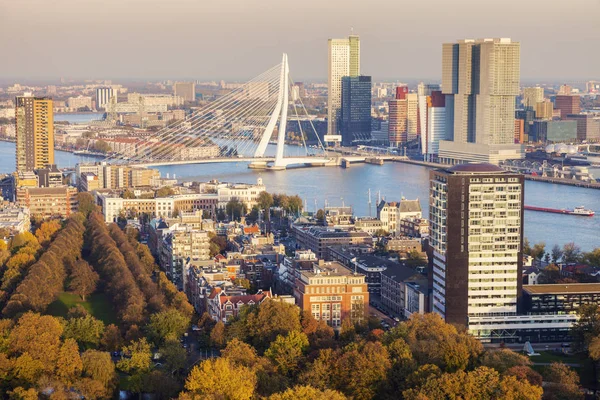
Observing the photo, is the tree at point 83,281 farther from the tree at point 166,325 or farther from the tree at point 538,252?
the tree at point 538,252

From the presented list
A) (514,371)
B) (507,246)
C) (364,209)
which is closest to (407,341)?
(514,371)

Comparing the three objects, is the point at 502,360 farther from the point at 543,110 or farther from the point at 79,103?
the point at 79,103

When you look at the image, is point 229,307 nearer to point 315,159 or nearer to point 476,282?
point 476,282

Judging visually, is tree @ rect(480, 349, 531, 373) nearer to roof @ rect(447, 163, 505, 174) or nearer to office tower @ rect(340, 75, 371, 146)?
roof @ rect(447, 163, 505, 174)

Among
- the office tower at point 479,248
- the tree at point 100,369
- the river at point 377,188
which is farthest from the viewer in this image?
the river at point 377,188

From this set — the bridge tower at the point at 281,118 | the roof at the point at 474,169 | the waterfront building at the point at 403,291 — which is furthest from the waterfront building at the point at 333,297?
the bridge tower at the point at 281,118

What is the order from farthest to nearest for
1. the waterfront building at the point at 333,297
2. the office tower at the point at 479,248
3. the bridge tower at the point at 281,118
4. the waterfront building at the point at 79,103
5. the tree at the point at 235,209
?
the waterfront building at the point at 79,103
the bridge tower at the point at 281,118
the tree at the point at 235,209
the waterfront building at the point at 333,297
the office tower at the point at 479,248
